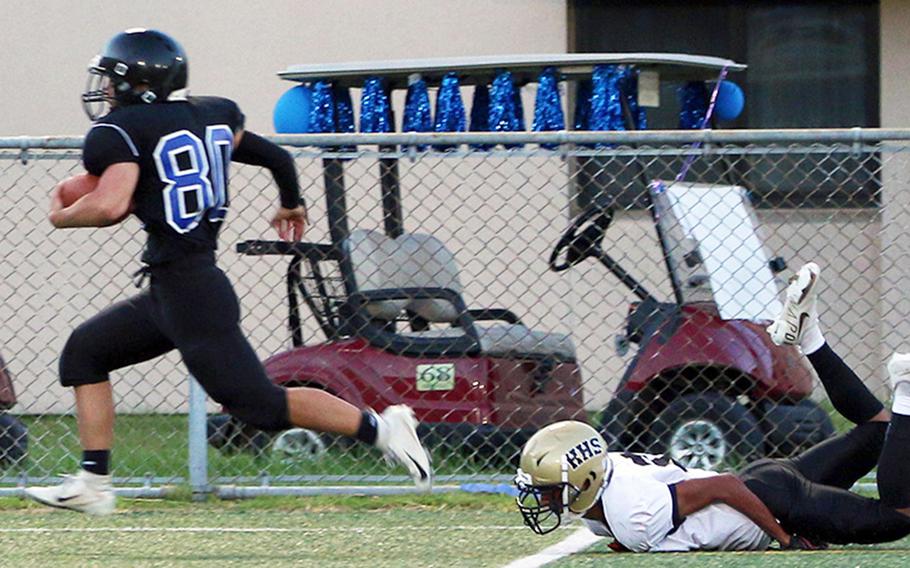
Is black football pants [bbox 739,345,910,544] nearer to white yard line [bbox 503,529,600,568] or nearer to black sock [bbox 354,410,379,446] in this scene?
white yard line [bbox 503,529,600,568]

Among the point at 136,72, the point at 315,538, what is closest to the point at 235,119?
the point at 136,72

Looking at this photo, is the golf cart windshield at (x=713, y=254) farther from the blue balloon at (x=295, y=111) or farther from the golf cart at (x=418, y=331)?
the blue balloon at (x=295, y=111)

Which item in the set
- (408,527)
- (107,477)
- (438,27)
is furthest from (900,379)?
(438,27)

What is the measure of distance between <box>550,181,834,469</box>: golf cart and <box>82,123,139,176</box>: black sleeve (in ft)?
9.96

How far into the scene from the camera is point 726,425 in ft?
24.4

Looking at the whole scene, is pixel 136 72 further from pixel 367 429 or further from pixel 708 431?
pixel 708 431

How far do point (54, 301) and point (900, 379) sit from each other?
6897 mm

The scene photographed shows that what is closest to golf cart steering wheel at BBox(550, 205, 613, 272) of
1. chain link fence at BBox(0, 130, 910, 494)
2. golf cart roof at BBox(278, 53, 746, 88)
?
chain link fence at BBox(0, 130, 910, 494)

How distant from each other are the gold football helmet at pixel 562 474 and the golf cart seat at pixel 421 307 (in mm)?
2445

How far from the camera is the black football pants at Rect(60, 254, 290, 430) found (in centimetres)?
531

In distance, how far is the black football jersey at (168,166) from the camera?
5180 mm

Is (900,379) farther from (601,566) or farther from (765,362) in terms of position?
(765,362)

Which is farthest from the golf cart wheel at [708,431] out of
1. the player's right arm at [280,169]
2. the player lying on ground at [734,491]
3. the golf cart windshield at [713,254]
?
the player's right arm at [280,169]

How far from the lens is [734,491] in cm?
526
